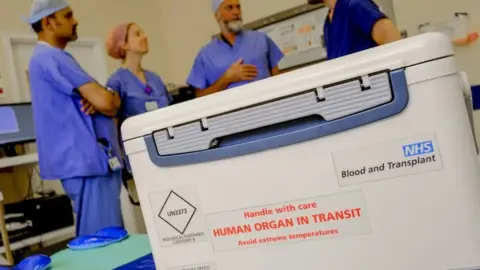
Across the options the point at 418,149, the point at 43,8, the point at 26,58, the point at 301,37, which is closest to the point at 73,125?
the point at 43,8

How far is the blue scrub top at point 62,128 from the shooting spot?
1.87 m

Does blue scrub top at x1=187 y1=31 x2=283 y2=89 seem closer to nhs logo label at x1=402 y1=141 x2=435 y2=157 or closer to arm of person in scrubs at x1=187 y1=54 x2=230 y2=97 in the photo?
arm of person in scrubs at x1=187 y1=54 x2=230 y2=97

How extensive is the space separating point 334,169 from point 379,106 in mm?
81

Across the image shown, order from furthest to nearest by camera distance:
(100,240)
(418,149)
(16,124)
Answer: (16,124) < (100,240) < (418,149)

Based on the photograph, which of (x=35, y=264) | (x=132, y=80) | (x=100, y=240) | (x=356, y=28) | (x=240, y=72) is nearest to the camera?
(x=35, y=264)

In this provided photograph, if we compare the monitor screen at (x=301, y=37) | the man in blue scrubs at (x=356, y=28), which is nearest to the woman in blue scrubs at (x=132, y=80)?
the man in blue scrubs at (x=356, y=28)

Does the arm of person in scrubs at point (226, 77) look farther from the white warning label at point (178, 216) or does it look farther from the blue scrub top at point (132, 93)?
the white warning label at point (178, 216)

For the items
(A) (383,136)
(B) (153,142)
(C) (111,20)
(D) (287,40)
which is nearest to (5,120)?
(C) (111,20)

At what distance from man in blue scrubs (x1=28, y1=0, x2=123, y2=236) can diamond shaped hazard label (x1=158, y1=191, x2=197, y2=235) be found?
52.6 inches

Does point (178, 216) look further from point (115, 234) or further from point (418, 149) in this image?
point (115, 234)

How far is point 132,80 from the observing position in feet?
8.10

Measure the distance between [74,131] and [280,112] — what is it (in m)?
1.49

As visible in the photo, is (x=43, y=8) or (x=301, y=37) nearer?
(x=43, y=8)

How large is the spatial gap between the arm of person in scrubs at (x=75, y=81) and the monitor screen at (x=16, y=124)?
4.63ft
